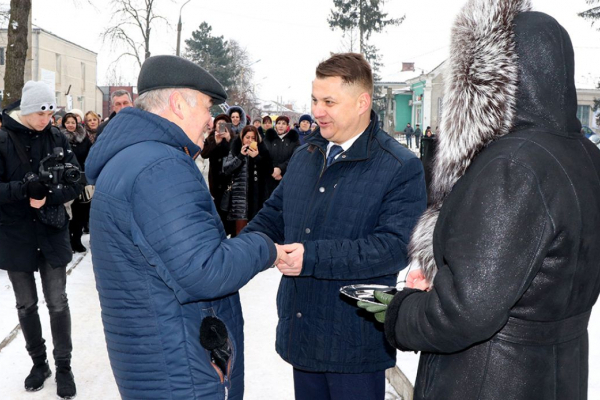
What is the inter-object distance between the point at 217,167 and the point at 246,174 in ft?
1.55

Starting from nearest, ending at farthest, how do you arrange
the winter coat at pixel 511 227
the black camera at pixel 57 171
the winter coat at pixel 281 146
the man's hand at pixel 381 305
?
the winter coat at pixel 511 227
the man's hand at pixel 381 305
the black camera at pixel 57 171
the winter coat at pixel 281 146

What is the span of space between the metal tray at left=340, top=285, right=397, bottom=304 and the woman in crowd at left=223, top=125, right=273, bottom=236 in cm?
662

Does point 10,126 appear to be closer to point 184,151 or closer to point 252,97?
point 184,151

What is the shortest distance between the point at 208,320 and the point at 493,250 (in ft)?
3.52

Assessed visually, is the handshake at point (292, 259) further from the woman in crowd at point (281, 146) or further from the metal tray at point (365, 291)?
the woman in crowd at point (281, 146)

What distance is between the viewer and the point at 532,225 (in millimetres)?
1553

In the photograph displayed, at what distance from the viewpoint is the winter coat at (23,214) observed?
13.8ft

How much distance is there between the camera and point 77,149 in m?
8.64

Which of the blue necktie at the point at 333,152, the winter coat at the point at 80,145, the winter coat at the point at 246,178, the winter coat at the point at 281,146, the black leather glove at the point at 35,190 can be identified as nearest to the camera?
the blue necktie at the point at 333,152

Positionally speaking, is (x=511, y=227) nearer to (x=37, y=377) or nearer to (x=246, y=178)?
(x=37, y=377)

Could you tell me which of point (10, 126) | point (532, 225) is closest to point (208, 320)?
point (532, 225)

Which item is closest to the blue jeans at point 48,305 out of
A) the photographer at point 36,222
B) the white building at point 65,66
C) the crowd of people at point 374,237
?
the photographer at point 36,222

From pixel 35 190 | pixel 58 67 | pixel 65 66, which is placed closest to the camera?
pixel 35 190

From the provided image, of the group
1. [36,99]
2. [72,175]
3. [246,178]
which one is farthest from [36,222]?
[246,178]
